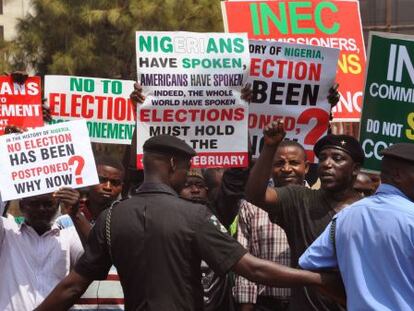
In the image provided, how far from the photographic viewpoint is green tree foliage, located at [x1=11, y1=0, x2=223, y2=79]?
24.1m

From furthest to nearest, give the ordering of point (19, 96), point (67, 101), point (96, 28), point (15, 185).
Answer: point (96, 28), point (67, 101), point (19, 96), point (15, 185)

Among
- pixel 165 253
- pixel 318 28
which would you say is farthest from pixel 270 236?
pixel 318 28

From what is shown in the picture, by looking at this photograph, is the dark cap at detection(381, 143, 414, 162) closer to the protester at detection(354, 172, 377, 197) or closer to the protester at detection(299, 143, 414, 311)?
the protester at detection(299, 143, 414, 311)

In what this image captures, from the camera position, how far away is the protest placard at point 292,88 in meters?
7.27

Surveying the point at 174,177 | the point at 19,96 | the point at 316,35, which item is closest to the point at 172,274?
the point at 174,177

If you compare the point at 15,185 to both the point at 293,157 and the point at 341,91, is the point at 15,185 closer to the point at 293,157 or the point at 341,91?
the point at 293,157

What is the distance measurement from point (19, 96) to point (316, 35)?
2429 mm

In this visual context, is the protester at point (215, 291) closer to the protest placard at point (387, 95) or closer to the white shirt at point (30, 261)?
the white shirt at point (30, 261)

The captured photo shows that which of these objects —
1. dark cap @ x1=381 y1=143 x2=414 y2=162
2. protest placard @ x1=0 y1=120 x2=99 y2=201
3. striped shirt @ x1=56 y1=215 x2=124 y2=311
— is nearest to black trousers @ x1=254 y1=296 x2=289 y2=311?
striped shirt @ x1=56 y1=215 x2=124 y2=311

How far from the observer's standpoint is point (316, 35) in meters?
8.53

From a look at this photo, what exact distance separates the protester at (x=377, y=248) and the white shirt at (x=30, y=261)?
2089mm

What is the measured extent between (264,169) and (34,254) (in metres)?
1.61

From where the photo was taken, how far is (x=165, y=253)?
509 cm

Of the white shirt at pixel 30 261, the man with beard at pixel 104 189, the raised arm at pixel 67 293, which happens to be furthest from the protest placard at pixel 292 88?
the raised arm at pixel 67 293
